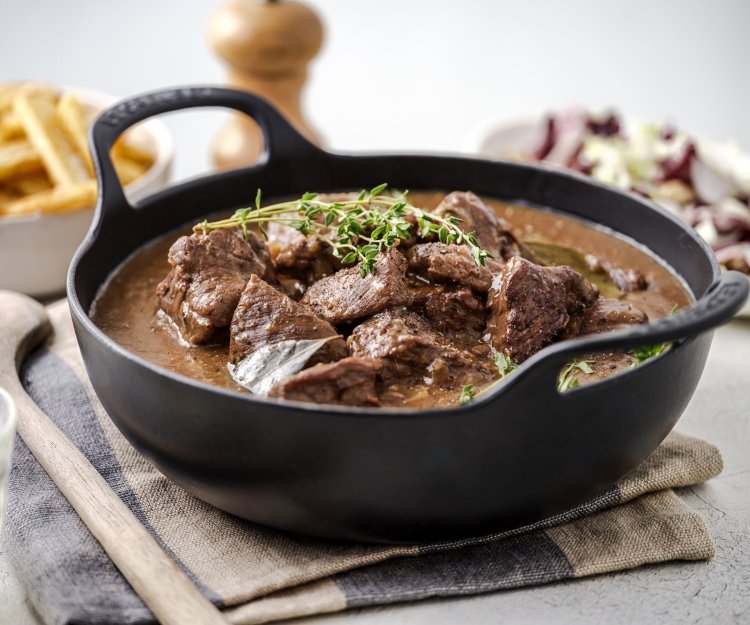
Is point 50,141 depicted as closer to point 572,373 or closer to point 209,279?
point 209,279

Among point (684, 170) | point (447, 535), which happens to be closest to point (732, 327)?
point (684, 170)

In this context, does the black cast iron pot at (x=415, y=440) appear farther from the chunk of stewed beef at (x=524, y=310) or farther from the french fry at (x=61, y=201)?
the french fry at (x=61, y=201)

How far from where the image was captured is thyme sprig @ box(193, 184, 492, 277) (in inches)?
128

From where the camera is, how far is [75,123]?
17.4 ft

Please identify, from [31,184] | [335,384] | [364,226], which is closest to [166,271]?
[364,226]

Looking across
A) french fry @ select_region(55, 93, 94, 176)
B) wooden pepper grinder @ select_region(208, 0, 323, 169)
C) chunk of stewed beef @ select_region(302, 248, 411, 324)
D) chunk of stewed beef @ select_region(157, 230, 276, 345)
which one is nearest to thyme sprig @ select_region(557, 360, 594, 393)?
chunk of stewed beef @ select_region(302, 248, 411, 324)

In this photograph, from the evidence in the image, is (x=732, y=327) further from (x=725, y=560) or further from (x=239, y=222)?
(x=239, y=222)

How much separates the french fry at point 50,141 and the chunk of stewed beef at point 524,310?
2682 millimetres

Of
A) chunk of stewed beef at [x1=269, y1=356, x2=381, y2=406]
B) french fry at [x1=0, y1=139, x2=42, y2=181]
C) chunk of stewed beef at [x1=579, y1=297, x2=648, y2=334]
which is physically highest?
chunk of stewed beef at [x1=579, y1=297, x2=648, y2=334]

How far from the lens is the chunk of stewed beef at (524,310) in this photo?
320cm

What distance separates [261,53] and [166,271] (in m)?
2.43

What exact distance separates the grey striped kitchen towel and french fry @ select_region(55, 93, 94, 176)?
222cm

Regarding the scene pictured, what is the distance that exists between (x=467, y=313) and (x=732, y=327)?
6.57ft

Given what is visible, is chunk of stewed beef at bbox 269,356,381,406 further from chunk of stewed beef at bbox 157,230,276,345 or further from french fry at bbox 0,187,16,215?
french fry at bbox 0,187,16,215
